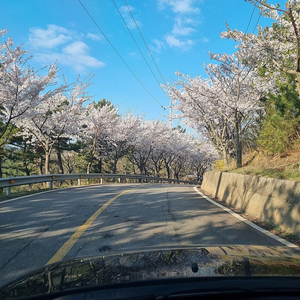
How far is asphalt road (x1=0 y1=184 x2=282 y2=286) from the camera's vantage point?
17.2 feet

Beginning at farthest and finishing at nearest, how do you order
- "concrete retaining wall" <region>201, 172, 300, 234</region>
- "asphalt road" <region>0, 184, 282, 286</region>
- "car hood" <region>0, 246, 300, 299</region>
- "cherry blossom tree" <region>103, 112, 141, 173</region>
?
"cherry blossom tree" <region>103, 112, 141, 173</region>
"concrete retaining wall" <region>201, 172, 300, 234</region>
"asphalt road" <region>0, 184, 282, 286</region>
"car hood" <region>0, 246, 300, 299</region>

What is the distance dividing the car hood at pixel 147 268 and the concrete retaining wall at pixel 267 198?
3.07 m

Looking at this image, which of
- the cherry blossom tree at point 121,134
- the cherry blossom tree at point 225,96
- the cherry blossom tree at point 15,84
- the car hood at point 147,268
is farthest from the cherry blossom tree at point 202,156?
the car hood at point 147,268

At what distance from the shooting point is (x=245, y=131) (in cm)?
2234

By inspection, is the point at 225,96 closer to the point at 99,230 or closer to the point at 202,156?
the point at 99,230

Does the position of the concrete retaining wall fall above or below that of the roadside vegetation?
below

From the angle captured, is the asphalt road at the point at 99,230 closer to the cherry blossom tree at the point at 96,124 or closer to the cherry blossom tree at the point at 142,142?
the cherry blossom tree at the point at 96,124

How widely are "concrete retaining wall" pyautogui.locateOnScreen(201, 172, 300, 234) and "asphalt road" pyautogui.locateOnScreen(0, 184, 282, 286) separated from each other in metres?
0.68

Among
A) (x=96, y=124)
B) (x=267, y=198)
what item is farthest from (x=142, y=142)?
(x=267, y=198)

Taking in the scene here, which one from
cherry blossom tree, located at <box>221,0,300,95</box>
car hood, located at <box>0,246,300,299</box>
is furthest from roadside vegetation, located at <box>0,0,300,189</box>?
car hood, located at <box>0,246,300,299</box>

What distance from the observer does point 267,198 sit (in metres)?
7.88

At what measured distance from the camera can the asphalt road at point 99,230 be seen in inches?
206

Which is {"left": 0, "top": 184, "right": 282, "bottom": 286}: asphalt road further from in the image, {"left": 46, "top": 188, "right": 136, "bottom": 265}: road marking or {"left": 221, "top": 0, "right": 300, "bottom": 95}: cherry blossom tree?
{"left": 221, "top": 0, "right": 300, "bottom": 95}: cherry blossom tree

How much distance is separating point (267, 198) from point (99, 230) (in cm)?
427
